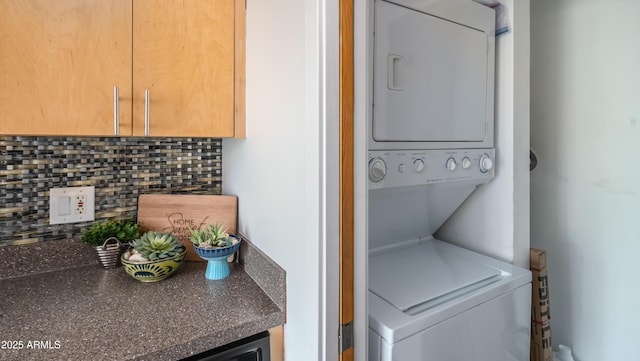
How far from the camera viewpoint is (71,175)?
132 cm

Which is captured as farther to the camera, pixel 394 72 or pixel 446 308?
pixel 394 72

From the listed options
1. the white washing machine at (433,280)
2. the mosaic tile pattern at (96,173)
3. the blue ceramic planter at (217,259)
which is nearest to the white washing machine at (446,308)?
the white washing machine at (433,280)

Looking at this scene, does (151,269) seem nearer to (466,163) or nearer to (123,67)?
(123,67)

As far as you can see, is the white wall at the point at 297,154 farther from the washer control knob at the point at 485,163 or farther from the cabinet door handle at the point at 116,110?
the washer control knob at the point at 485,163

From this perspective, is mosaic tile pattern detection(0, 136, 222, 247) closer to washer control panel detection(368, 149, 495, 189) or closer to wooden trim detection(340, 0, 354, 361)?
washer control panel detection(368, 149, 495, 189)

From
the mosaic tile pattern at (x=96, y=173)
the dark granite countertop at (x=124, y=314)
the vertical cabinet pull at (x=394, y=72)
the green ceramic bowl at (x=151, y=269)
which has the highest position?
the vertical cabinet pull at (x=394, y=72)

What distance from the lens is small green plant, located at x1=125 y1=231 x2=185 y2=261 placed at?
118 cm

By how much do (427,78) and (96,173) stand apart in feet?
4.64

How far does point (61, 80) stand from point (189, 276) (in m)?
0.78

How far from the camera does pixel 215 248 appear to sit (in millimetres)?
1193

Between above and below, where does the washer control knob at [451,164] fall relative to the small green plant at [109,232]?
above

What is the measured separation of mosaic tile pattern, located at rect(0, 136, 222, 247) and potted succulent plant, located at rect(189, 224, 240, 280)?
1.25ft

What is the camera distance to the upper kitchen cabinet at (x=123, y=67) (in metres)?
0.97

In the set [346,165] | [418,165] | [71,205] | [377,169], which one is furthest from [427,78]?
[71,205]
